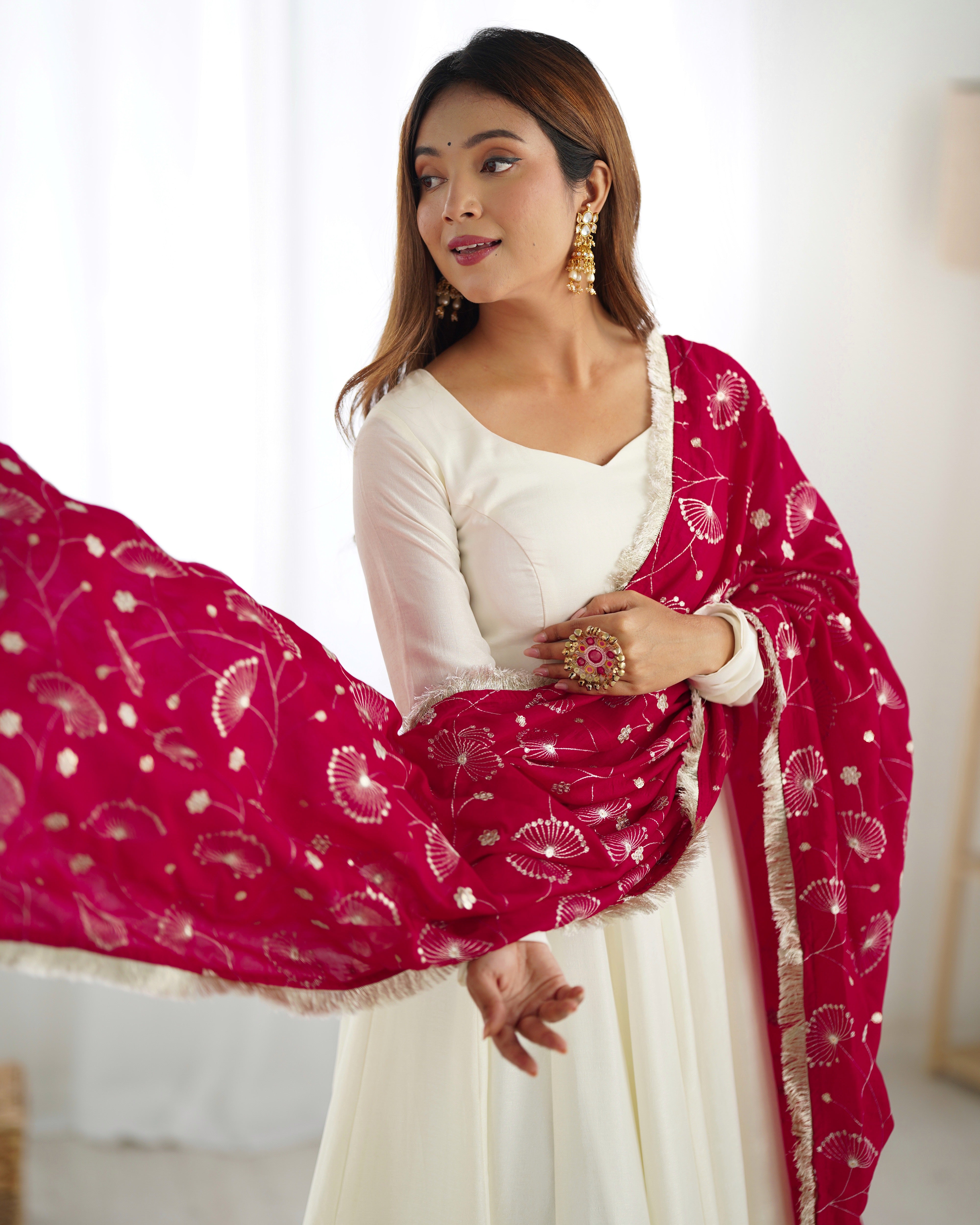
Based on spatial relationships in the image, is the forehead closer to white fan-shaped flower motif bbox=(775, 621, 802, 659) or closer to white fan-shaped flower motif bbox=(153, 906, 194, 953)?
white fan-shaped flower motif bbox=(775, 621, 802, 659)

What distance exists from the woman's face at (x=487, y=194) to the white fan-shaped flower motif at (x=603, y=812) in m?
0.54

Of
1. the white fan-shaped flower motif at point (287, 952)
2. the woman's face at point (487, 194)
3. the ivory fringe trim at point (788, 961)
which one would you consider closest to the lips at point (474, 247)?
the woman's face at point (487, 194)

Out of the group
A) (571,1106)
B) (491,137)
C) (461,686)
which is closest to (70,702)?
(461,686)

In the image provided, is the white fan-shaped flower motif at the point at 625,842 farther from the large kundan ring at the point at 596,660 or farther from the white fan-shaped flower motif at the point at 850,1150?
the white fan-shaped flower motif at the point at 850,1150

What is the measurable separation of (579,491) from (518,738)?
28 cm

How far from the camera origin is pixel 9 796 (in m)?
0.78

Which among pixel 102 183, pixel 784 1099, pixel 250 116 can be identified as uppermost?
pixel 250 116

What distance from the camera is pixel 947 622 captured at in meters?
2.43

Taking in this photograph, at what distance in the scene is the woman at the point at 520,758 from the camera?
0.84 metres

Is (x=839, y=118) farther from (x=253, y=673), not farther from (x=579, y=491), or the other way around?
(x=253, y=673)

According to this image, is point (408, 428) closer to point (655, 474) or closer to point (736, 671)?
point (655, 474)

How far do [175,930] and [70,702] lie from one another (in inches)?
7.9

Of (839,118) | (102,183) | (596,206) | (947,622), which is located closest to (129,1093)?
(102,183)

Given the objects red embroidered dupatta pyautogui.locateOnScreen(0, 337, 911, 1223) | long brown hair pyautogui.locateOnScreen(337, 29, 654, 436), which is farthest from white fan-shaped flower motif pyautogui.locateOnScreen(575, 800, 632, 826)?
long brown hair pyautogui.locateOnScreen(337, 29, 654, 436)
